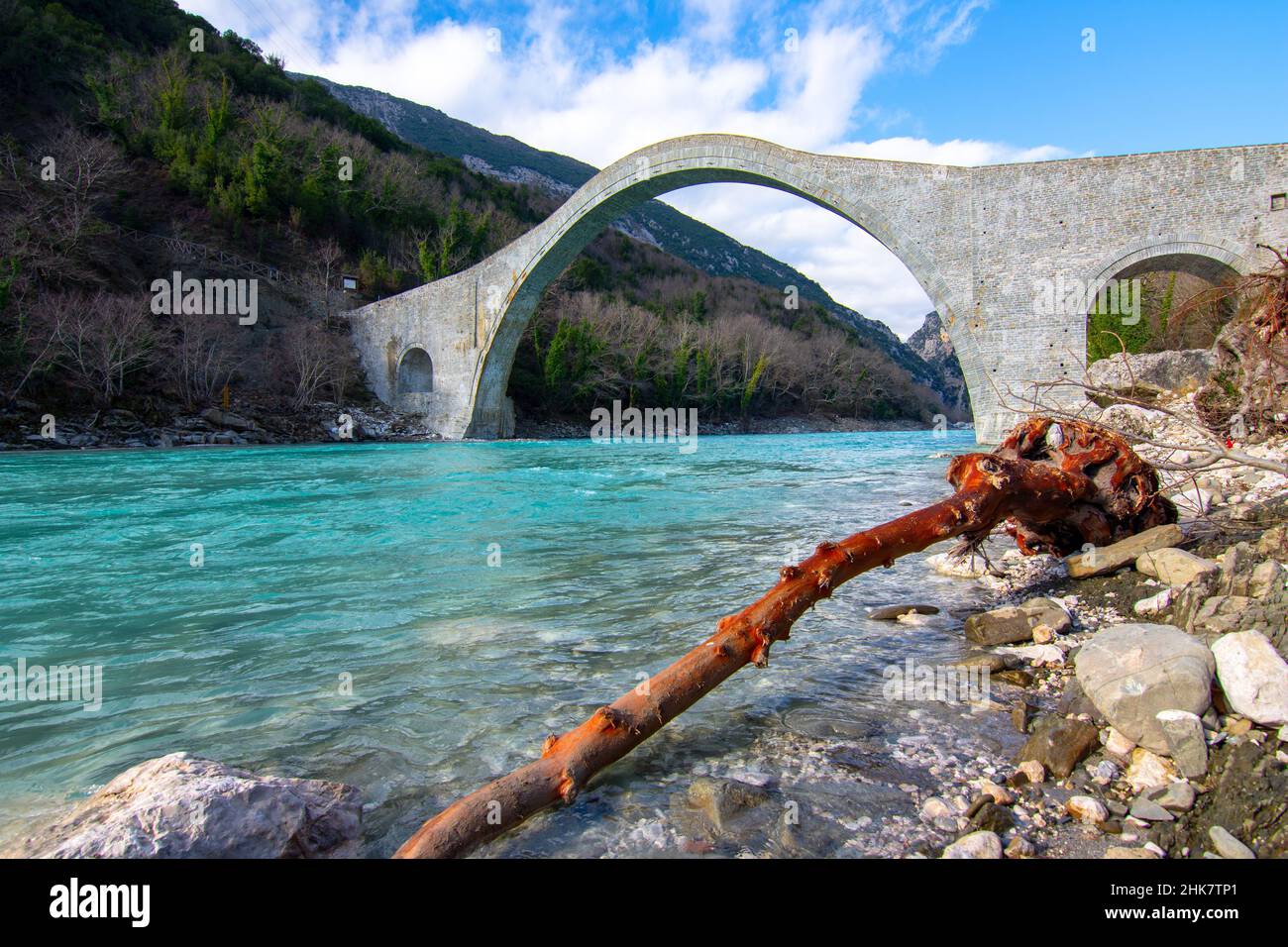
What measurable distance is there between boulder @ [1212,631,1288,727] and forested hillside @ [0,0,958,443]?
906 inches

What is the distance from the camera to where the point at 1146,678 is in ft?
6.74

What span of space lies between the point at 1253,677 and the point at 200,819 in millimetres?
2826

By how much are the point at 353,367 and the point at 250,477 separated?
18.8 metres

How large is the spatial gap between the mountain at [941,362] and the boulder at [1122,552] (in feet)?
288

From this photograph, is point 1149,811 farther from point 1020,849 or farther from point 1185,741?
point 1020,849

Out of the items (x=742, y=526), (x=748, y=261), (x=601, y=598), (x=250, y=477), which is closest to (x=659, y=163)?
(x=250, y=477)

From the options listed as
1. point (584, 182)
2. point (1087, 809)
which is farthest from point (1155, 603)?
point (584, 182)

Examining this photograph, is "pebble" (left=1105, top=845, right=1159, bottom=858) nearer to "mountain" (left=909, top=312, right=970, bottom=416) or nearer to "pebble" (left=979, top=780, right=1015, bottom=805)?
"pebble" (left=979, top=780, right=1015, bottom=805)

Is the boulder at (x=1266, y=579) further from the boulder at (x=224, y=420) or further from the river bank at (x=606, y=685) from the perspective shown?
the boulder at (x=224, y=420)

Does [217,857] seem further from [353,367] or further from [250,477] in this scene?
[353,367]

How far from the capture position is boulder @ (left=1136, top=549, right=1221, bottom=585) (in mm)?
3016

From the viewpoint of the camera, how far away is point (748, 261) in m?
104

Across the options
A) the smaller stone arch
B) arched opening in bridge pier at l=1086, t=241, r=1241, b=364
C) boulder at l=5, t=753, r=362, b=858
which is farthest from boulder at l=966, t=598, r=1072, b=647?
the smaller stone arch

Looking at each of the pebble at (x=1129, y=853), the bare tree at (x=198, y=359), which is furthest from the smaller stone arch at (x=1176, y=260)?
the bare tree at (x=198, y=359)
